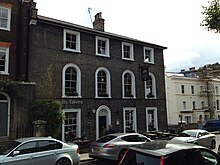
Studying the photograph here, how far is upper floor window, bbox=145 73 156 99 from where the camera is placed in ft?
75.4

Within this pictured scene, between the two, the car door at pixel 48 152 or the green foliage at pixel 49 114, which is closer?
the car door at pixel 48 152

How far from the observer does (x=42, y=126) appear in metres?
14.2

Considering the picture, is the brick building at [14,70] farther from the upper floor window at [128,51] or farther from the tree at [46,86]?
the upper floor window at [128,51]

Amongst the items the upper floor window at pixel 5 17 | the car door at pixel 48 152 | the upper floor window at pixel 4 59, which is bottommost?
the car door at pixel 48 152

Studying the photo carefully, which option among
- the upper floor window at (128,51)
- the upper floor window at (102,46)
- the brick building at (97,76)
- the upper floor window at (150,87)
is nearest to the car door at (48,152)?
Answer: the brick building at (97,76)

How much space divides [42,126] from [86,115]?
183 inches

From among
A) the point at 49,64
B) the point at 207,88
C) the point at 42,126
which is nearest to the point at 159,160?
the point at 42,126

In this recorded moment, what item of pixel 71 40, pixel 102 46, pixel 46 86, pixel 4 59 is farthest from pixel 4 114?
pixel 102 46

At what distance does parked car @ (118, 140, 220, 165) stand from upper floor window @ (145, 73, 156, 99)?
17382 millimetres

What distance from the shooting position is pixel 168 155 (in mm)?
4781

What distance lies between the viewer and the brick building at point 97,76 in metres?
17.1

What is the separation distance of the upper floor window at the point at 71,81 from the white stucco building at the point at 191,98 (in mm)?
25825

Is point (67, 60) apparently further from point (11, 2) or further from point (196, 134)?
point (196, 134)

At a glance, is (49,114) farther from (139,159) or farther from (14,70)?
(139,159)
